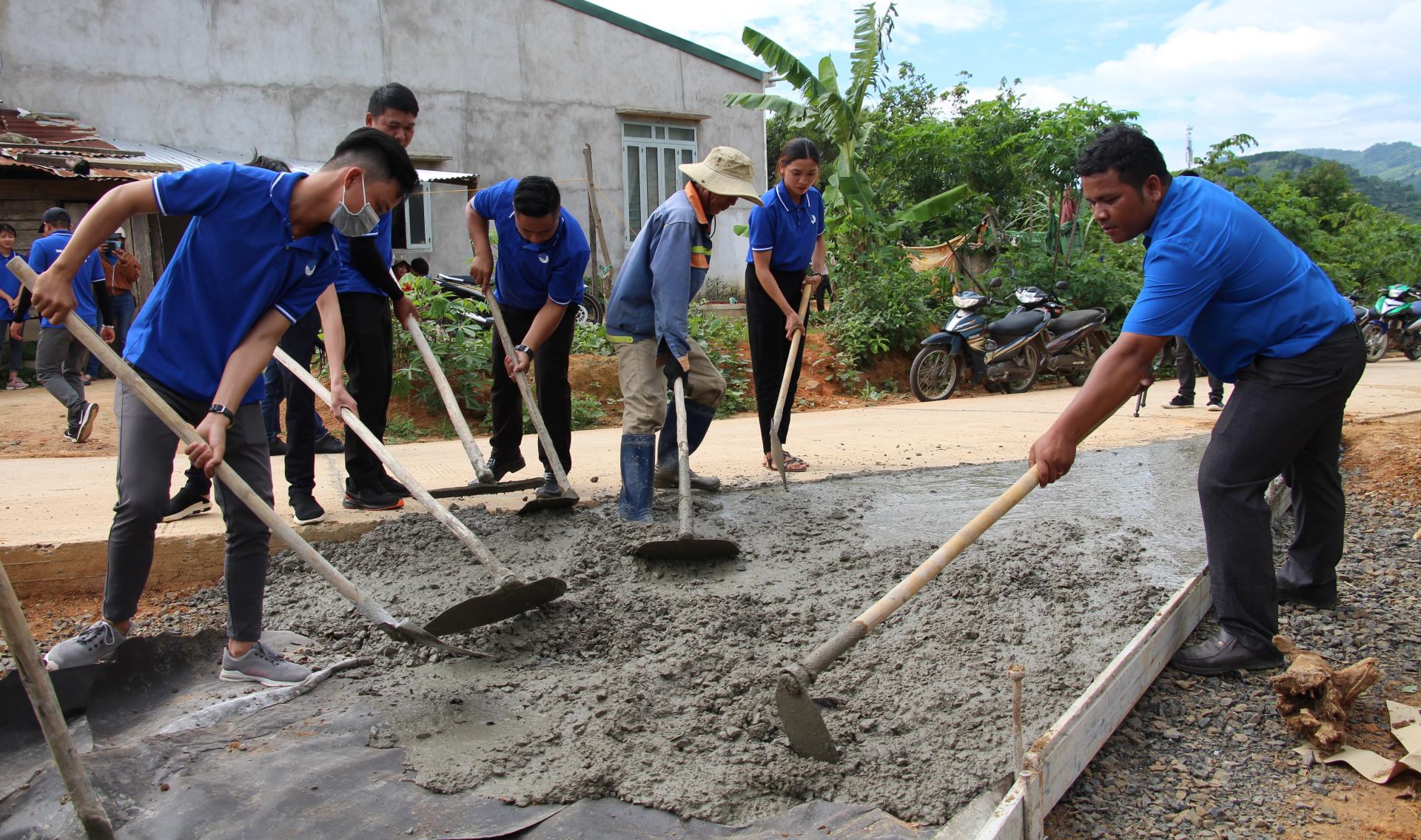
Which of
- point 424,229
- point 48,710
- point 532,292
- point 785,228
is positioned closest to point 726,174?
point 785,228

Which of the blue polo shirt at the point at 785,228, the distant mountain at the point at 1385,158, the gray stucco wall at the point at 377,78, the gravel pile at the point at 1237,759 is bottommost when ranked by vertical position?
the gravel pile at the point at 1237,759

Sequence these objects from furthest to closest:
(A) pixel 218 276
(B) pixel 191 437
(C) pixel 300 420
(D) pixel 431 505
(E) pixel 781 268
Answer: (E) pixel 781 268 < (C) pixel 300 420 < (D) pixel 431 505 < (A) pixel 218 276 < (B) pixel 191 437

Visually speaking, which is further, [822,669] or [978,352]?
[978,352]

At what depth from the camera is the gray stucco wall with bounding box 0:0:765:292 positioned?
10664 millimetres

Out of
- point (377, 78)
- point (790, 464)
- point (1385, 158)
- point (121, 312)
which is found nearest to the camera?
point (790, 464)

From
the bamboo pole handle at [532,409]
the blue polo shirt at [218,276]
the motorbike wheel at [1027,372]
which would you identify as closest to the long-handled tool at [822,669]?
the blue polo shirt at [218,276]

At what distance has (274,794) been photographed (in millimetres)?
1992

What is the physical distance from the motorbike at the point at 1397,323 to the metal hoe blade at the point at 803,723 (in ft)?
47.5

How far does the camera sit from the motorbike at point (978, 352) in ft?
31.3

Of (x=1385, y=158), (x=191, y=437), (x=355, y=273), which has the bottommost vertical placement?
(x=191, y=437)

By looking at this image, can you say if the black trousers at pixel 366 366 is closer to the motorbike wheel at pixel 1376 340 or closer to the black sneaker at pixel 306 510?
the black sneaker at pixel 306 510

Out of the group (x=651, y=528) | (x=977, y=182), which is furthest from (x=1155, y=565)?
(x=977, y=182)

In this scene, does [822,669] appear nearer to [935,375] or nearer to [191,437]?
[191,437]

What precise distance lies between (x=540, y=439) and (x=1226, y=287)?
9.01 ft
